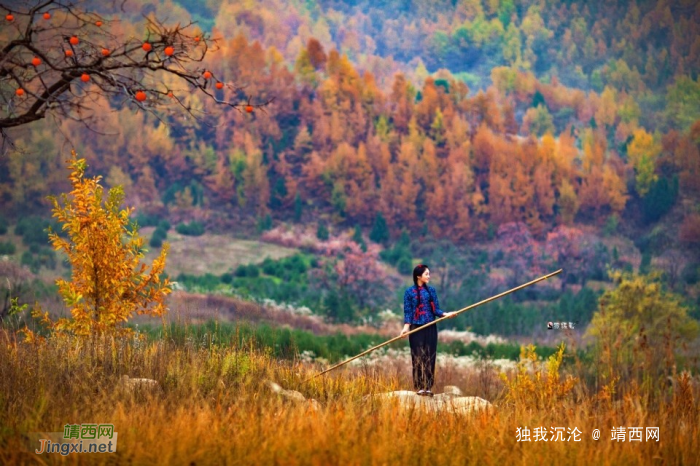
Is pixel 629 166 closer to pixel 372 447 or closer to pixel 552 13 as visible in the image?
pixel 552 13

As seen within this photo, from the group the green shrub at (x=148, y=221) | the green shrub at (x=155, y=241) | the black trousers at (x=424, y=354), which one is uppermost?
the green shrub at (x=148, y=221)

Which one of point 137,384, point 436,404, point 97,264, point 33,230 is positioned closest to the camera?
point 137,384

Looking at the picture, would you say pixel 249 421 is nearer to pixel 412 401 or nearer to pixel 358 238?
pixel 412 401

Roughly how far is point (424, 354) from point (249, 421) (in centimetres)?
Result: 392

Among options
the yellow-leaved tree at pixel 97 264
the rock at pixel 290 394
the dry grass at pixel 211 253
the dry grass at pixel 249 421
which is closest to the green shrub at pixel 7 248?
the dry grass at pixel 211 253

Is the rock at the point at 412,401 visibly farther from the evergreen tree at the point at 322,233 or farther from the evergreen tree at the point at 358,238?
the evergreen tree at the point at 322,233

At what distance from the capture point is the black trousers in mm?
10305

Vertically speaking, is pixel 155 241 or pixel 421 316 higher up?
pixel 155 241

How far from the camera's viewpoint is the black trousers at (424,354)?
10.3 meters

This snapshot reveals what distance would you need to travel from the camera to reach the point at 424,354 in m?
10.4

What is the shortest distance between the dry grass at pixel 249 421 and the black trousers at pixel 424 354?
1182mm

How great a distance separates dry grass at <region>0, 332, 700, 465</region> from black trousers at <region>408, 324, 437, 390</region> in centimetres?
118

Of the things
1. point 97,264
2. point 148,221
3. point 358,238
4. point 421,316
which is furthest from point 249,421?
point 148,221

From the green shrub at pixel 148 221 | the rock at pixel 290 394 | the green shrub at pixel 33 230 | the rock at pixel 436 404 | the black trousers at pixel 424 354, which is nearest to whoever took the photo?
the rock at pixel 436 404
